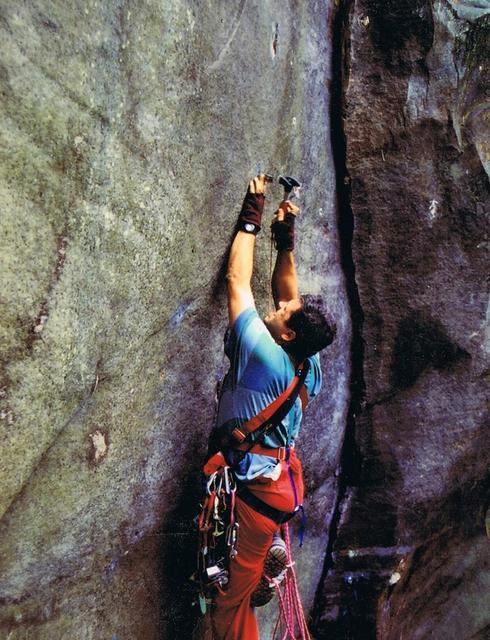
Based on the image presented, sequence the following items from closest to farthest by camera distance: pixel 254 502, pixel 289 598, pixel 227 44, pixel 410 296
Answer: pixel 227 44 → pixel 254 502 → pixel 289 598 → pixel 410 296

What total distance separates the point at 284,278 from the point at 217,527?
4.36 feet

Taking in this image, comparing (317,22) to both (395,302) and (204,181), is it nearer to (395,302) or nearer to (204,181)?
(204,181)

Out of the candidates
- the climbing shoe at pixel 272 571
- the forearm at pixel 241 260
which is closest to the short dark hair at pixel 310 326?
the forearm at pixel 241 260

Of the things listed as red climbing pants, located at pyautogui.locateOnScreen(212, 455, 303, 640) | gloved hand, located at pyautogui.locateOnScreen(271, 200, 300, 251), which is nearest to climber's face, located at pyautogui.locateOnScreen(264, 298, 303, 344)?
gloved hand, located at pyautogui.locateOnScreen(271, 200, 300, 251)

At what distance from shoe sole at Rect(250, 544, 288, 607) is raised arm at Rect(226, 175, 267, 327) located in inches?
52.8

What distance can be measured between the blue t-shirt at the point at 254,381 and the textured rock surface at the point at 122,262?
0.34 metres

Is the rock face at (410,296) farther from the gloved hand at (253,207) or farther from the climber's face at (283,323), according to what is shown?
the climber's face at (283,323)

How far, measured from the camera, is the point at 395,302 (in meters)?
4.12

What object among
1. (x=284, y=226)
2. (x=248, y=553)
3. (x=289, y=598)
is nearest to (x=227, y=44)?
(x=284, y=226)

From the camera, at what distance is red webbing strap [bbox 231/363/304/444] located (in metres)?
2.92

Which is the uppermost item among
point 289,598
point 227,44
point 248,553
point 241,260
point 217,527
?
point 227,44

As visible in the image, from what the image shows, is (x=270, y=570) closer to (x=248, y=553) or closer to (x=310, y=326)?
(x=248, y=553)

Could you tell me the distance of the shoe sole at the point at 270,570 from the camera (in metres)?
3.37

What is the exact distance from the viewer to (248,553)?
125 inches
